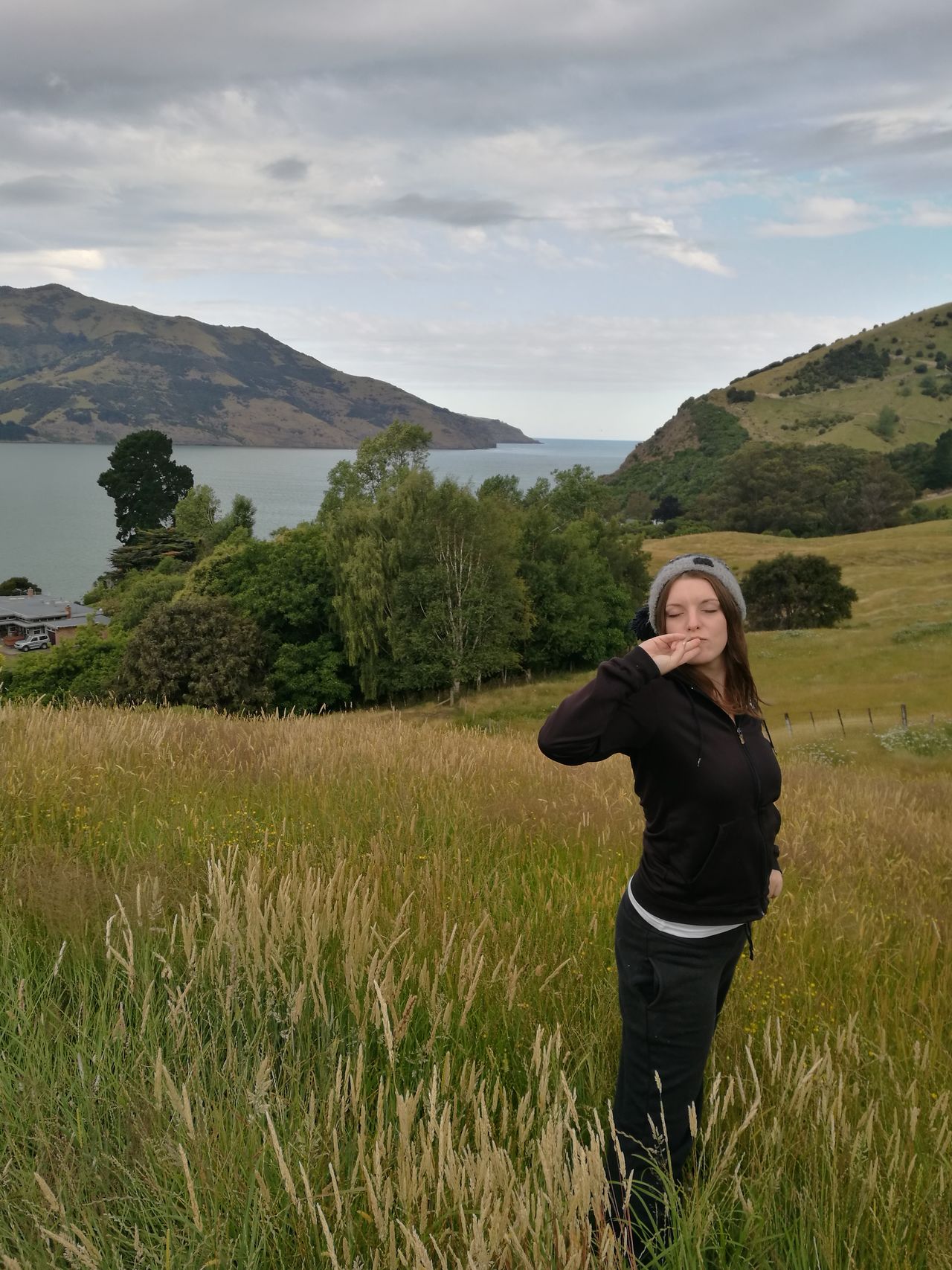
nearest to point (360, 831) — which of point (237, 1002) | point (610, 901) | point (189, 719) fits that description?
point (610, 901)

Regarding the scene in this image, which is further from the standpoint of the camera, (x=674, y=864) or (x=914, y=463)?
(x=914, y=463)

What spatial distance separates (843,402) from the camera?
559 feet

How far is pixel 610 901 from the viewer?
3848 mm

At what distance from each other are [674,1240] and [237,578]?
2208 inches

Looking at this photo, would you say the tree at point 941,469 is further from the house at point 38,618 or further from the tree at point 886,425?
the house at point 38,618

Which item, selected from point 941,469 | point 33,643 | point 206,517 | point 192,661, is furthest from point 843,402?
point 192,661

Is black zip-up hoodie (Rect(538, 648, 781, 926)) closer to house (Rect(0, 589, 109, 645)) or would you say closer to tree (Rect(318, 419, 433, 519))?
tree (Rect(318, 419, 433, 519))

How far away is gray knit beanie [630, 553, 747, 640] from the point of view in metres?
2.68

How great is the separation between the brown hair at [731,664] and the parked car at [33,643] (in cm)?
8170

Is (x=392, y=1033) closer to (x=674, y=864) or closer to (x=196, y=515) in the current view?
(x=674, y=864)

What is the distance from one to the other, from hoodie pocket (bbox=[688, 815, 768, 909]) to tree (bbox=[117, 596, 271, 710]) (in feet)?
139

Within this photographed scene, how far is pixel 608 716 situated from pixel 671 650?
31cm

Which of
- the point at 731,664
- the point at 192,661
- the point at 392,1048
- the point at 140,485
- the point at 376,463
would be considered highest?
the point at 140,485

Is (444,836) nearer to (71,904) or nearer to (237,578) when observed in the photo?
(71,904)
